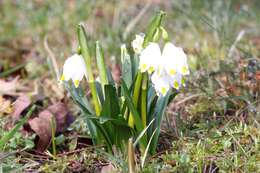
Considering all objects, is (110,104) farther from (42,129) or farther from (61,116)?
(61,116)

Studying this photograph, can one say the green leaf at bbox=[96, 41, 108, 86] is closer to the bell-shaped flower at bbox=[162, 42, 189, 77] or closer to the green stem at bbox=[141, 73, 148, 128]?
the green stem at bbox=[141, 73, 148, 128]

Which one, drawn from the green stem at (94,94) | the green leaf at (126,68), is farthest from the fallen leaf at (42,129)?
the green leaf at (126,68)

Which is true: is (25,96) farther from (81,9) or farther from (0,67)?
(81,9)

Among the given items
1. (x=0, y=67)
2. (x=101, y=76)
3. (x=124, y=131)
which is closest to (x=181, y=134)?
(x=124, y=131)

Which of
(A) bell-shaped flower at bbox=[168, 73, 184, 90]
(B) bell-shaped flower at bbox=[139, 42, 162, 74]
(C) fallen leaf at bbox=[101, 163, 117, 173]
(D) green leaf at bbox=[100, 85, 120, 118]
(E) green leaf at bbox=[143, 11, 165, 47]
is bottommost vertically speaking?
(C) fallen leaf at bbox=[101, 163, 117, 173]

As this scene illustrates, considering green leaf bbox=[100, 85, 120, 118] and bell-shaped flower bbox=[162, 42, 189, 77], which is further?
green leaf bbox=[100, 85, 120, 118]

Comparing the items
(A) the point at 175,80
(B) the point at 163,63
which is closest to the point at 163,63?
(B) the point at 163,63

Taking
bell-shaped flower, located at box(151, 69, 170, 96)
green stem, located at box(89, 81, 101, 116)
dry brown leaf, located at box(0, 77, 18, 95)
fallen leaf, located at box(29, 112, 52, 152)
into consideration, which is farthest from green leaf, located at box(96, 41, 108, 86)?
dry brown leaf, located at box(0, 77, 18, 95)
